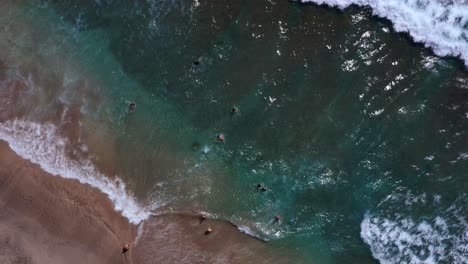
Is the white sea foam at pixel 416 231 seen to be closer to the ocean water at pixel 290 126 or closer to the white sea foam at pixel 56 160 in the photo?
the ocean water at pixel 290 126

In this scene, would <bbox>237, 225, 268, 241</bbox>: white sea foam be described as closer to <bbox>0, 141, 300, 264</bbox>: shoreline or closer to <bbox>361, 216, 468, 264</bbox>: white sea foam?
<bbox>0, 141, 300, 264</bbox>: shoreline

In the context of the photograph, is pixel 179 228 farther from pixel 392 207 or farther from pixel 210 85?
pixel 392 207

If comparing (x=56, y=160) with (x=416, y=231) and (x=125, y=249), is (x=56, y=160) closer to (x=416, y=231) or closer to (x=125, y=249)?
(x=125, y=249)

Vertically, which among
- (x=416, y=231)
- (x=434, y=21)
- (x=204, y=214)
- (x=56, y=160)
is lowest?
(x=416, y=231)

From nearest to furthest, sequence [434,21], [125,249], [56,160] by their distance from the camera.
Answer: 1. [125,249]
2. [434,21]
3. [56,160]

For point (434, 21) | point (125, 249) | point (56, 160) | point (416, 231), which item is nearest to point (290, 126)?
point (416, 231)

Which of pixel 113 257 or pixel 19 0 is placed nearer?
pixel 113 257

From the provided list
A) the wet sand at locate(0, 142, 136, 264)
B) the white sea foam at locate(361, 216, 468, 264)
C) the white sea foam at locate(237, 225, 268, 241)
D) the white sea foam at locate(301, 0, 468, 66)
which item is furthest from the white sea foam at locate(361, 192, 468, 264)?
the wet sand at locate(0, 142, 136, 264)

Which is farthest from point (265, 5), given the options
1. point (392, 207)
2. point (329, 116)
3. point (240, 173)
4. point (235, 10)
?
point (392, 207)
